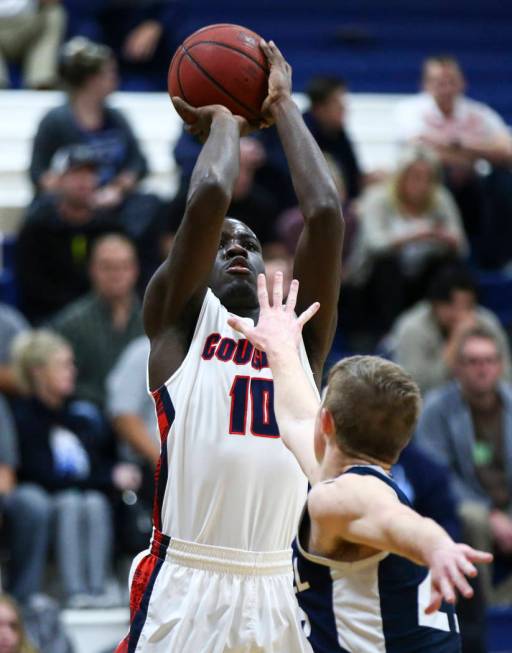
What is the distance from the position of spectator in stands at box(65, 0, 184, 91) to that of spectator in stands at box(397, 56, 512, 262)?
2.19m

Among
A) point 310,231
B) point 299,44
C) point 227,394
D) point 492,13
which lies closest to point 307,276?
point 310,231

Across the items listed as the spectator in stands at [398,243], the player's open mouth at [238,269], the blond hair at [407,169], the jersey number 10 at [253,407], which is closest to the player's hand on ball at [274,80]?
the player's open mouth at [238,269]

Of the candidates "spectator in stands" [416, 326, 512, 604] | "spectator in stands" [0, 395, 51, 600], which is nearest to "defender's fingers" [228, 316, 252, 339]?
"spectator in stands" [0, 395, 51, 600]

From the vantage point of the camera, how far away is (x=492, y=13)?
14.4 meters

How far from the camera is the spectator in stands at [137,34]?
12391 millimetres

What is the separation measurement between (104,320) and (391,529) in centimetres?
569

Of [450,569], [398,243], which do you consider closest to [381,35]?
[398,243]

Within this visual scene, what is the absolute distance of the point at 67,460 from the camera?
823 cm

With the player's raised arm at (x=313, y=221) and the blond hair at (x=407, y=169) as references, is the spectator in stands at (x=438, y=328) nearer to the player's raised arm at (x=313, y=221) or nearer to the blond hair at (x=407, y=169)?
the blond hair at (x=407, y=169)

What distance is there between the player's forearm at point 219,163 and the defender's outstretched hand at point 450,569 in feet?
5.23

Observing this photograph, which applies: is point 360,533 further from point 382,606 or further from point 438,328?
point 438,328

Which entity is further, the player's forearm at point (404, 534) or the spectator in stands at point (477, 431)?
the spectator in stands at point (477, 431)

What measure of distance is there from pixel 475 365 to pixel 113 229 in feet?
8.22

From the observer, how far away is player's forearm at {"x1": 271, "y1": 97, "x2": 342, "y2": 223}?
4625mm
